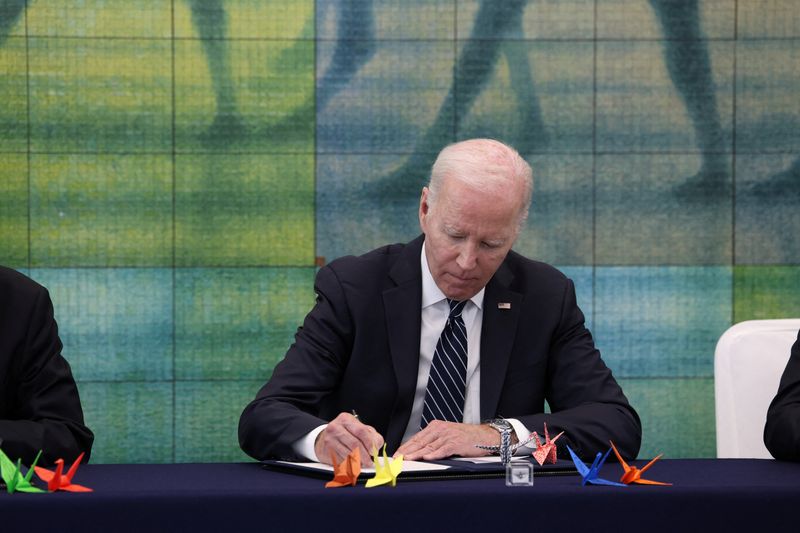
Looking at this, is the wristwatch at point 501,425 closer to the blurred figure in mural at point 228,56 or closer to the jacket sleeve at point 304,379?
the jacket sleeve at point 304,379

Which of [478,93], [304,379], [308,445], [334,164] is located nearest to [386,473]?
[308,445]

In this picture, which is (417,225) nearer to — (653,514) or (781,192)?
(781,192)

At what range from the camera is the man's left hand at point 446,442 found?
6.55 feet

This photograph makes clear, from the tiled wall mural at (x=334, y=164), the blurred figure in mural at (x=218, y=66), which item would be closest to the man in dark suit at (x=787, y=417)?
the tiled wall mural at (x=334, y=164)

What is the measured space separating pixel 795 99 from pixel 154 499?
3283mm

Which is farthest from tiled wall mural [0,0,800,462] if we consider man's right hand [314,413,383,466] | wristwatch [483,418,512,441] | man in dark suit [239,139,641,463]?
man's right hand [314,413,383,466]

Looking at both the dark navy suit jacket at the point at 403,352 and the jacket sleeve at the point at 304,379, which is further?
the dark navy suit jacket at the point at 403,352

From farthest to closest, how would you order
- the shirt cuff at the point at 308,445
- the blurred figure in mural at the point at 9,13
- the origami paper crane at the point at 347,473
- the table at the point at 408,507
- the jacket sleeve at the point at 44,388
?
1. the blurred figure in mural at the point at 9,13
2. the jacket sleeve at the point at 44,388
3. the shirt cuff at the point at 308,445
4. the origami paper crane at the point at 347,473
5. the table at the point at 408,507

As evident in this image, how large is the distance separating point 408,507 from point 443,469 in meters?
0.18

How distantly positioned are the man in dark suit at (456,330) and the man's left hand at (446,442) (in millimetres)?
207

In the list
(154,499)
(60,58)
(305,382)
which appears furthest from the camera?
(60,58)

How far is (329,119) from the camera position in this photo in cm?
398

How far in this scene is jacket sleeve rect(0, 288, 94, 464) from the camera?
218 centimetres

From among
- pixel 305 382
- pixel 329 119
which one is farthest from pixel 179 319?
pixel 305 382
